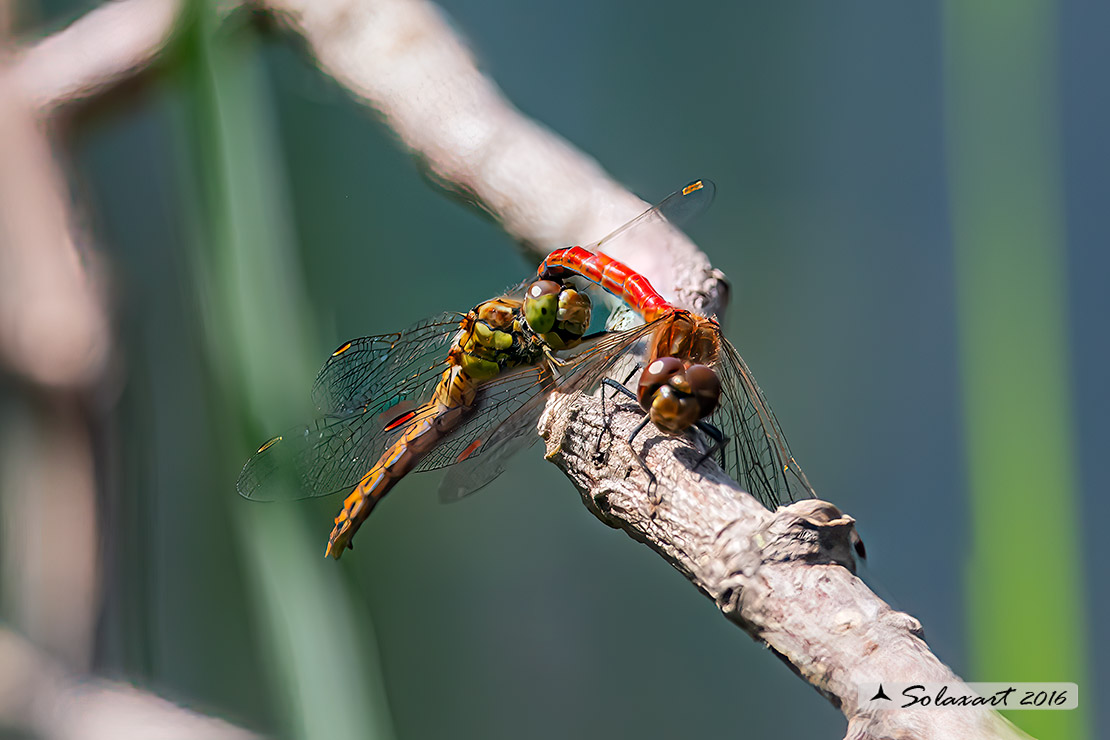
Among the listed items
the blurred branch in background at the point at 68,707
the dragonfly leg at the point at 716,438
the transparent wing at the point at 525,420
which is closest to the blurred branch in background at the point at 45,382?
the blurred branch in background at the point at 68,707

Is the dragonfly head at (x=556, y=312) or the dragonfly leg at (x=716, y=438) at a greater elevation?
the dragonfly head at (x=556, y=312)

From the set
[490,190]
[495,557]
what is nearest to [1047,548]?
[490,190]

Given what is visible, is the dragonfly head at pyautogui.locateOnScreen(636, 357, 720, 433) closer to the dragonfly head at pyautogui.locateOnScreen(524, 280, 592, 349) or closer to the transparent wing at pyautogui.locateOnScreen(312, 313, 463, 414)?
the dragonfly head at pyautogui.locateOnScreen(524, 280, 592, 349)

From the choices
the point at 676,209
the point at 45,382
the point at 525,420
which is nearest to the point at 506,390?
the point at 525,420

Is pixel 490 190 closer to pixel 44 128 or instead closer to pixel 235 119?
pixel 235 119

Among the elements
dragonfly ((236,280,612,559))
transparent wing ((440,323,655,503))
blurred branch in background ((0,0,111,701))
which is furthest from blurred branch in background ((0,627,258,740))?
transparent wing ((440,323,655,503))

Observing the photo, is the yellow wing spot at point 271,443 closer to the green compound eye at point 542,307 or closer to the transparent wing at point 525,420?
the transparent wing at point 525,420

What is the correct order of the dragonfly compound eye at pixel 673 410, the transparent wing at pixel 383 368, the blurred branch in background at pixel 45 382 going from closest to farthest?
1. the dragonfly compound eye at pixel 673 410
2. the transparent wing at pixel 383 368
3. the blurred branch in background at pixel 45 382
